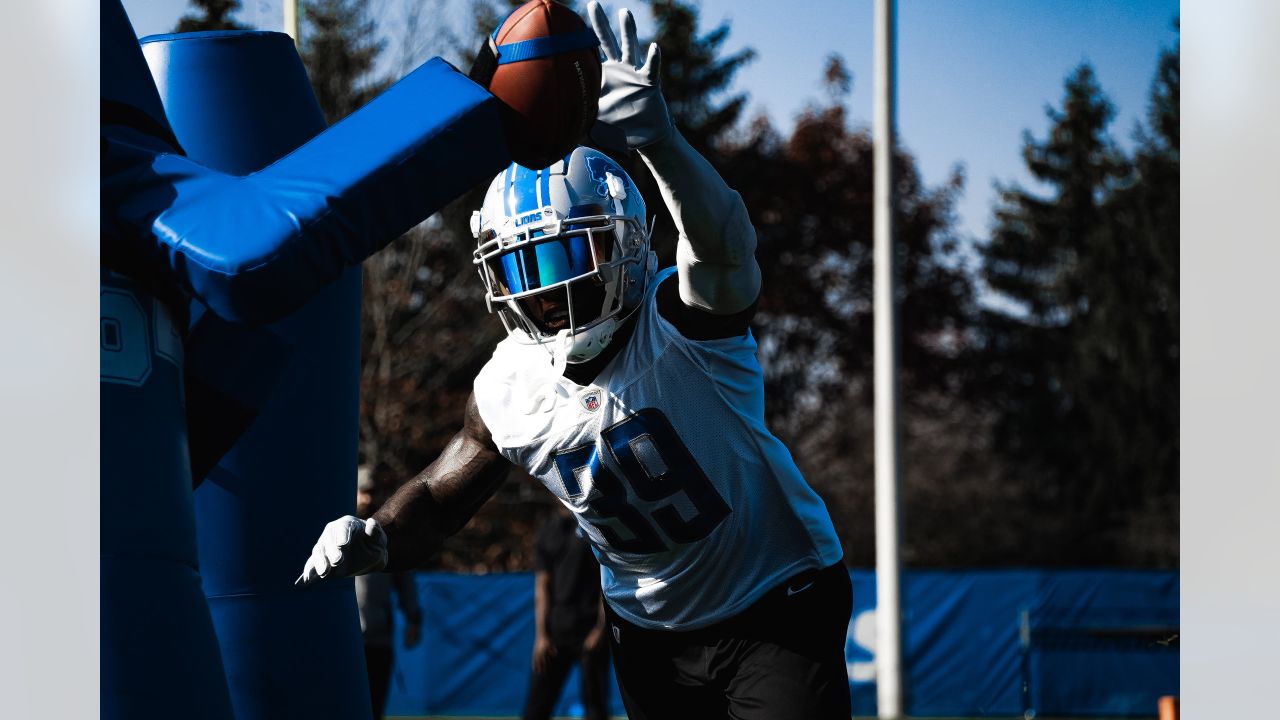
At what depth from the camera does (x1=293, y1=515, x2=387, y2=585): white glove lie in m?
2.86

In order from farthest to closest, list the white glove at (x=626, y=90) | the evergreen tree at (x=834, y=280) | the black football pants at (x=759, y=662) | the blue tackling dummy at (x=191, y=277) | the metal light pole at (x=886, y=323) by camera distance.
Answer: the evergreen tree at (x=834, y=280), the metal light pole at (x=886, y=323), the black football pants at (x=759, y=662), the white glove at (x=626, y=90), the blue tackling dummy at (x=191, y=277)

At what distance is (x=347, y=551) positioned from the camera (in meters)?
2.90

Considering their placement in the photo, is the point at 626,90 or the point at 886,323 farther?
the point at 886,323

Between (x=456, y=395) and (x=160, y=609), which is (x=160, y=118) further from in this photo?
(x=456, y=395)

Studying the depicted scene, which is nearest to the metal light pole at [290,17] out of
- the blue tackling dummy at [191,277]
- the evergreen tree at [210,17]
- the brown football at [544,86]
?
the evergreen tree at [210,17]

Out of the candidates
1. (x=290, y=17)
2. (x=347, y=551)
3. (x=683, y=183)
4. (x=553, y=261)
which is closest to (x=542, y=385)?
(x=553, y=261)

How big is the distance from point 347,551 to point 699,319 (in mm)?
865

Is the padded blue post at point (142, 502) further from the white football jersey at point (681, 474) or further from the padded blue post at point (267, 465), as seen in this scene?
the padded blue post at point (267, 465)

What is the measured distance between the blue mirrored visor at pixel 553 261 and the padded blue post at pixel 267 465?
2.94 feet

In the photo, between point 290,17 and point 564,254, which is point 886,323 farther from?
point 564,254

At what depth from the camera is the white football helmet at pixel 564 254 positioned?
2832 mm

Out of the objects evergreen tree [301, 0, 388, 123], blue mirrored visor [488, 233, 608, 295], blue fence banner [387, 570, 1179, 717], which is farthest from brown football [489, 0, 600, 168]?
evergreen tree [301, 0, 388, 123]

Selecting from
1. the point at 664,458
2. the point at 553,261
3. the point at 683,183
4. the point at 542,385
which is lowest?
the point at 664,458

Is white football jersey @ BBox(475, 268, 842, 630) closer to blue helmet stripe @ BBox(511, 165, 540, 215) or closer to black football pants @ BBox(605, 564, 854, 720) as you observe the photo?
black football pants @ BBox(605, 564, 854, 720)
